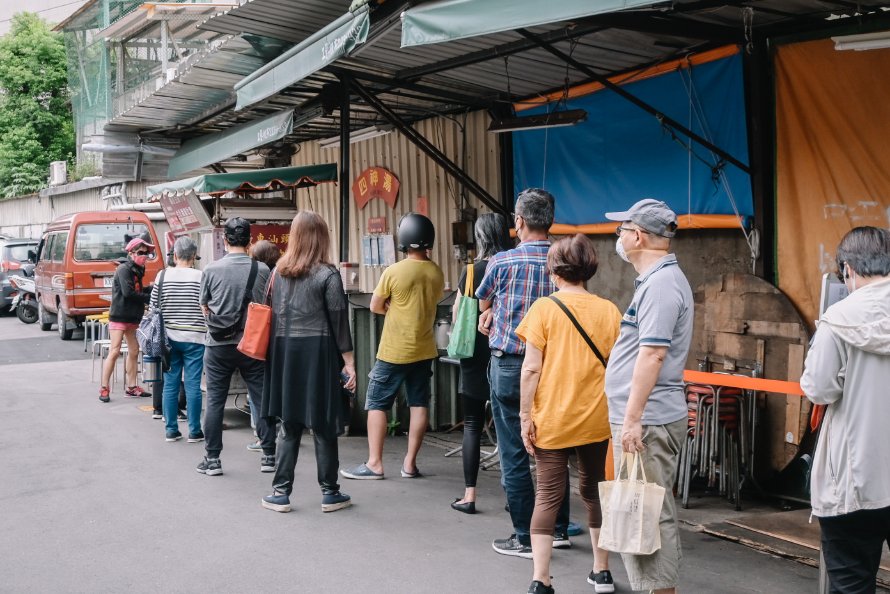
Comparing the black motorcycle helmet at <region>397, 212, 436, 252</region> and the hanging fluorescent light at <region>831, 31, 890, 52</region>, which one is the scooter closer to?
the black motorcycle helmet at <region>397, 212, 436, 252</region>

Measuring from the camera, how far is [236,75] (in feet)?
30.7

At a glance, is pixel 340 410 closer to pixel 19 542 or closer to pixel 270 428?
pixel 270 428

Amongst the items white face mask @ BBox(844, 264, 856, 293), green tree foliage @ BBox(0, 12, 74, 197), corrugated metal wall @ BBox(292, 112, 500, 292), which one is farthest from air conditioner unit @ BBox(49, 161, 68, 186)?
white face mask @ BBox(844, 264, 856, 293)

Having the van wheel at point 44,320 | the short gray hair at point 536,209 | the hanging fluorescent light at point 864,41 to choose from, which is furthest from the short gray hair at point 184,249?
the van wheel at point 44,320

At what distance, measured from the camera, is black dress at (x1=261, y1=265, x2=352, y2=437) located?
18.4ft

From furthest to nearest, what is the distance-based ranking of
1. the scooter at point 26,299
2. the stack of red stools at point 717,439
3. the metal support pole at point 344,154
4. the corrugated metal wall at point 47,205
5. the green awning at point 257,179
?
the corrugated metal wall at point 47,205 → the scooter at point 26,299 → the green awning at point 257,179 → the metal support pole at point 344,154 → the stack of red stools at point 717,439

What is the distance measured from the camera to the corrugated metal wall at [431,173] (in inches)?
357

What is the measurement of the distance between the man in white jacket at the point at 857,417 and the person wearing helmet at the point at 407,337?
348 cm

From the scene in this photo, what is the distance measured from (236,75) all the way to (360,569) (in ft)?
20.5

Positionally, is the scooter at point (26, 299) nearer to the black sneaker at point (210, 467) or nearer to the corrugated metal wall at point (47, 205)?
the corrugated metal wall at point (47, 205)

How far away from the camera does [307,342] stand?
221 inches

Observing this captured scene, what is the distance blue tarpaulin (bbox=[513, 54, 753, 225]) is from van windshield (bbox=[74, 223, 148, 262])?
8924 millimetres

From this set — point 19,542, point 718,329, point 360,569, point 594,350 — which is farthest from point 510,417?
point 19,542

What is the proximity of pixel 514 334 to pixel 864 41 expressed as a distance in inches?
105
